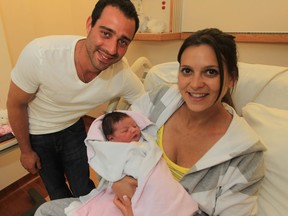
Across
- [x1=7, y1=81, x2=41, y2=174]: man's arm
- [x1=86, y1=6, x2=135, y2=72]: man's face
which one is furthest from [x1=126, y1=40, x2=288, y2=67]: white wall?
[x1=7, y1=81, x2=41, y2=174]: man's arm

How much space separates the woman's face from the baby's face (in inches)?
12.2

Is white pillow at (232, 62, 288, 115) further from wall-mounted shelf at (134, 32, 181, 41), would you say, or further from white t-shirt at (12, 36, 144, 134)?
Answer: wall-mounted shelf at (134, 32, 181, 41)

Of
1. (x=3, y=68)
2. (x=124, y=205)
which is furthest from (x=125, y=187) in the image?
(x=3, y=68)

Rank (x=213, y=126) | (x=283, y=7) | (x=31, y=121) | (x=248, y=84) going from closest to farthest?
(x=213, y=126) < (x=248, y=84) < (x=31, y=121) < (x=283, y=7)

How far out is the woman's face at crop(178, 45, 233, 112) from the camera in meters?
0.88

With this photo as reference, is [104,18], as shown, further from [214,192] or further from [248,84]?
[214,192]

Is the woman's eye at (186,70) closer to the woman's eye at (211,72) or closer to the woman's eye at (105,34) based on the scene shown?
the woman's eye at (211,72)

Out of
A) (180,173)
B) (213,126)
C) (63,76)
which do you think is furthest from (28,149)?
(213,126)

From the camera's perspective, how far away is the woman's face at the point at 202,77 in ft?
2.90

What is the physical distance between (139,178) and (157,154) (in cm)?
12

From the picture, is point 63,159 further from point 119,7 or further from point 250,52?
point 250,52

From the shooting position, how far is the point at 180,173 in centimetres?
97

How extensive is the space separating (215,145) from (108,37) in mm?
683

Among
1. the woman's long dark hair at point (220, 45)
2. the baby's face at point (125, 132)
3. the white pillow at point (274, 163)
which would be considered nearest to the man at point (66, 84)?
the baby's face at point (125, 132)
